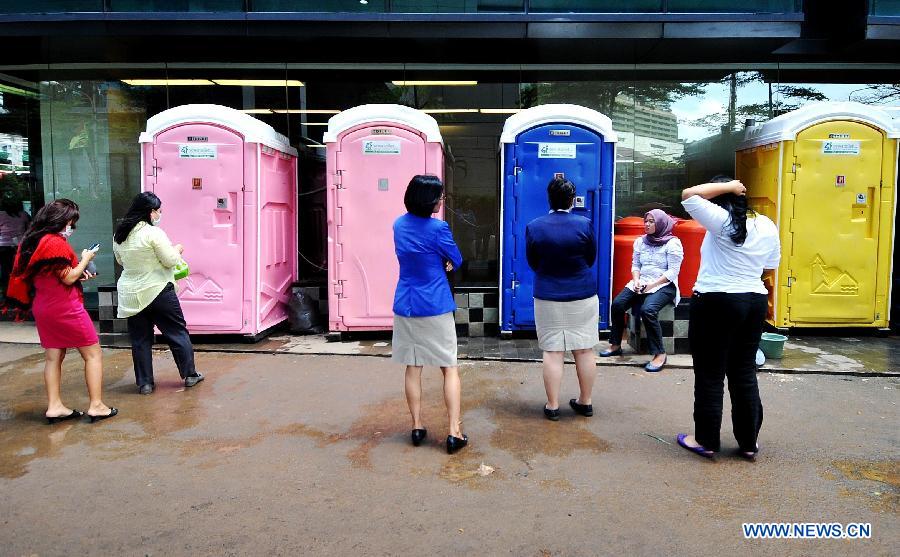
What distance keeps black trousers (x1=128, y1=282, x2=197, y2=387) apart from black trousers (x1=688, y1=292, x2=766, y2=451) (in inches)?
156

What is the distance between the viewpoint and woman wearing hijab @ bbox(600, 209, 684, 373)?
6184 millimetres

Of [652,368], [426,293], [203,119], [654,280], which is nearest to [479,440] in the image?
[426,293]

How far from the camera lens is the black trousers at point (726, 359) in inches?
149

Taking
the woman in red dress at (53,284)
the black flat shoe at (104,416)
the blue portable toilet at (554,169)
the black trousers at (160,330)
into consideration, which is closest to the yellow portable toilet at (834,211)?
the blue portable toilet at (554,169)

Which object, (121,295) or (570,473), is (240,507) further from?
(121,295)

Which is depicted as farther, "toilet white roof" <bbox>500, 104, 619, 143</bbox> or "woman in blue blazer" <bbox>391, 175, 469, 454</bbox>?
"toilet white roof" <bbox>500, 104, 619, 143</bbox>

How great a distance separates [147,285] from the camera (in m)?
5.23

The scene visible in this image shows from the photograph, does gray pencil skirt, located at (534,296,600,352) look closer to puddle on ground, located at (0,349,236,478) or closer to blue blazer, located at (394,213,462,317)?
blue blazer, located at (394,213,462,317)

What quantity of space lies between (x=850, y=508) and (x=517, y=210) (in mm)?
4391

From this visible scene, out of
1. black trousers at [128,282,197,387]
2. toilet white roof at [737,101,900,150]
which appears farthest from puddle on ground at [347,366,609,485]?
toilet white roof at [737,101,900,150]

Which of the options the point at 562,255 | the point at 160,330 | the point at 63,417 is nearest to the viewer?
the point at 562,255

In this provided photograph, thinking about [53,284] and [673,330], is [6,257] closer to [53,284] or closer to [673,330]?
[53,284]

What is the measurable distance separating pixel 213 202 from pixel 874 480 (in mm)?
6148

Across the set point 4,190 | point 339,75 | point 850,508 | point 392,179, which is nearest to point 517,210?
point 392,179
